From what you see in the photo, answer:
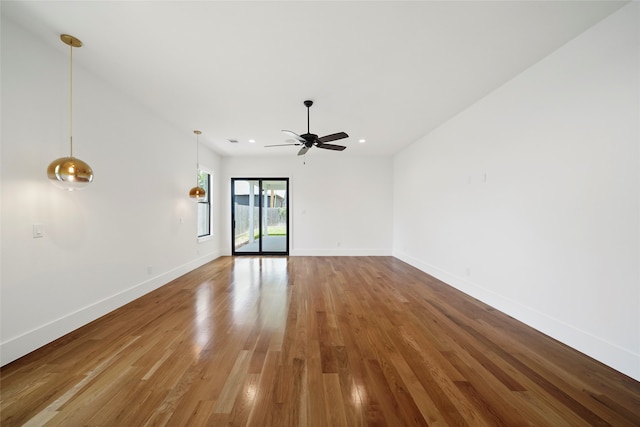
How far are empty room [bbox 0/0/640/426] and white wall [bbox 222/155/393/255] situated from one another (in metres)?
2.89

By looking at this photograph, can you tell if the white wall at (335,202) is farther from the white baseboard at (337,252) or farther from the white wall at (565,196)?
the white wall at (565,196)

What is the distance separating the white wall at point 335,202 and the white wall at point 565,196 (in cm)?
313

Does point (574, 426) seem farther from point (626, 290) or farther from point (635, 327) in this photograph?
point (626, 290)

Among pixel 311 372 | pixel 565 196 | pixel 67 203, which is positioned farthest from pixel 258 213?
pixel 565 196

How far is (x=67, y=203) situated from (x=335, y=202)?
215 inches

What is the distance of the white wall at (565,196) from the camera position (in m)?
1.96

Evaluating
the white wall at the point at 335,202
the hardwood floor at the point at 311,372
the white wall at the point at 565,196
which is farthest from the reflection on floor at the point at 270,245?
the white wall at the point at 565,196

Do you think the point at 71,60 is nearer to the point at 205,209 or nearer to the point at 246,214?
the point at 205,209

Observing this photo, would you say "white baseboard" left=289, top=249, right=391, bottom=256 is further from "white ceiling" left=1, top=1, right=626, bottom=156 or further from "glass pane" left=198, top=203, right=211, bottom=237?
"white ceiling" left=1, top=1, right=626, bottom=156

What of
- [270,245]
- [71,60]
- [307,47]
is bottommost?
[270,245]

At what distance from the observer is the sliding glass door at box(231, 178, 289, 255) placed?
23.1ft

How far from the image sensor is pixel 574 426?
1446 mm

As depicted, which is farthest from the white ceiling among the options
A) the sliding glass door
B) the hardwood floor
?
the sliding glass door

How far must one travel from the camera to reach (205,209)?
246 inches
